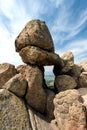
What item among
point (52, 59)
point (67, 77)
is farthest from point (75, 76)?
point (52, 59)

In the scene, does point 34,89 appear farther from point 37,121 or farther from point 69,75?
point 69,75

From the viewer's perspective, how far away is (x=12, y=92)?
22734 mm

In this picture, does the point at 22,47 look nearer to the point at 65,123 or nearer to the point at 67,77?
the point at 67,77

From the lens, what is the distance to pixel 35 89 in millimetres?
24234

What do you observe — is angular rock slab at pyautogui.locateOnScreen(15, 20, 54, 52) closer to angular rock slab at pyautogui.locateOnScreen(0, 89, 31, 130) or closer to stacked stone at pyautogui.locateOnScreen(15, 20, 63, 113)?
stacked stone at pyautogui.locateOnScreen(15, 20, 63, 113)

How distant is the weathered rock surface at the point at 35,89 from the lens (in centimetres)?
2389

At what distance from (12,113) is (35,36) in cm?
936

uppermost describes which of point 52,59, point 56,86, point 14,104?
point 52,59

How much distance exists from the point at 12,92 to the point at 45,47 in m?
7.12

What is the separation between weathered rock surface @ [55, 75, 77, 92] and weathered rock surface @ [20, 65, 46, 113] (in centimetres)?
287

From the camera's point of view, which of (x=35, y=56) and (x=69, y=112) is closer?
(x=69, y=112)

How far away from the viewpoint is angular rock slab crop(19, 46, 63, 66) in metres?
25.1

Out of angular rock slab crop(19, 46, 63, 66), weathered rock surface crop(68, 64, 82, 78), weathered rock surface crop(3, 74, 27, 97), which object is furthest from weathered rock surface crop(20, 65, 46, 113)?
weathered rock surface crop(68, 64, 82, 78)

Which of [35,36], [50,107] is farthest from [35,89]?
[35,36]
